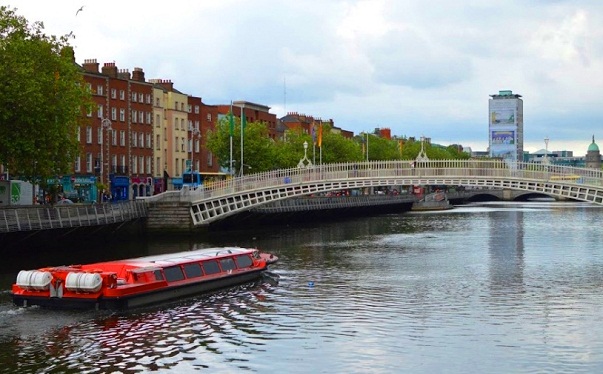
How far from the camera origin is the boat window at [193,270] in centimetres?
3706

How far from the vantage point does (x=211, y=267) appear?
38.7 metres

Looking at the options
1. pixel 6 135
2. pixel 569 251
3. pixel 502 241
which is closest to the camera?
pixel 6 135

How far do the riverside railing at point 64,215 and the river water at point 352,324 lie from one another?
8.03ft

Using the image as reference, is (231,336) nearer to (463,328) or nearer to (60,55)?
(463,328)

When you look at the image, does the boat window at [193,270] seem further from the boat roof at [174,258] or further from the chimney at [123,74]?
the chimney at [123,74]

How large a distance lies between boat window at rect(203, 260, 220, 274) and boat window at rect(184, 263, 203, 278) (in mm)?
370

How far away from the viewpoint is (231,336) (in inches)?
1155

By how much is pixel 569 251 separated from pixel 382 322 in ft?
90.2

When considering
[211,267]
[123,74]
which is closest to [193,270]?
[211,267]

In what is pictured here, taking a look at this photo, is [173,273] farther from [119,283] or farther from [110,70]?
[110,70]

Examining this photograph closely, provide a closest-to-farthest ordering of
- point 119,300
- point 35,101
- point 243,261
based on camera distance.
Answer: point 119,300
point 243,261
point 35,101

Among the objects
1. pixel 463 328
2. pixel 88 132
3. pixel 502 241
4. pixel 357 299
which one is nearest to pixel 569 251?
pixel 502 241

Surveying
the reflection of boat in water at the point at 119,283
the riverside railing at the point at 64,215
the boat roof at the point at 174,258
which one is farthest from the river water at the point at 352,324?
the riverside railing at the point at 64,215

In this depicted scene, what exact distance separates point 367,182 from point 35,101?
2473cm
